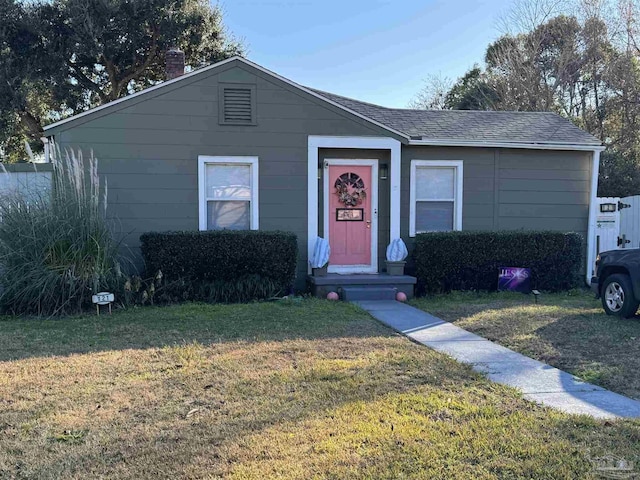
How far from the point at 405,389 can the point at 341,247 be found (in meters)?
5.95

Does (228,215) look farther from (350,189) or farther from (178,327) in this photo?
(178,327)

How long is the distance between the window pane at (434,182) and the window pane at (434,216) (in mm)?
158

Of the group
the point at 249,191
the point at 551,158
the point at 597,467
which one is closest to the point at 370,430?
the point at 597,467

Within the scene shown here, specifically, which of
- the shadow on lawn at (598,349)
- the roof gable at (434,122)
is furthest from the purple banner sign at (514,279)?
the roof gable at (434,122)

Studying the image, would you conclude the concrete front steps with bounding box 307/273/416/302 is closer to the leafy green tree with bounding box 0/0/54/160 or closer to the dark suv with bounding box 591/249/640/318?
the dark suv with bounding box 591/249/640/318

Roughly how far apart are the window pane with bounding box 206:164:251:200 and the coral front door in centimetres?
153

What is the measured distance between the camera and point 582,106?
22609 millimetres

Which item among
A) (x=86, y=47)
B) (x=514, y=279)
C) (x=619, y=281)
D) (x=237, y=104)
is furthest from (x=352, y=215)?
(x=86, y=47)

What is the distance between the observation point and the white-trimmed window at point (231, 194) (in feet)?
30.7

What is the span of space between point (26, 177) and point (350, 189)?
5.47 m

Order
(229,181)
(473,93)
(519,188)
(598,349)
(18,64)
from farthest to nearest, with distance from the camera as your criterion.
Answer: (473,93) < (18,64) < (519,188) < (229,181) < (598,349)

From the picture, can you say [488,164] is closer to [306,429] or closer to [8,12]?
[306,429]

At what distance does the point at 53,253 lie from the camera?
737cm

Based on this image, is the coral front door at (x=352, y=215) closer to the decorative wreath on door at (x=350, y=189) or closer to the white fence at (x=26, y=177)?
the decorative wreath on door at (x=350, y=189)
